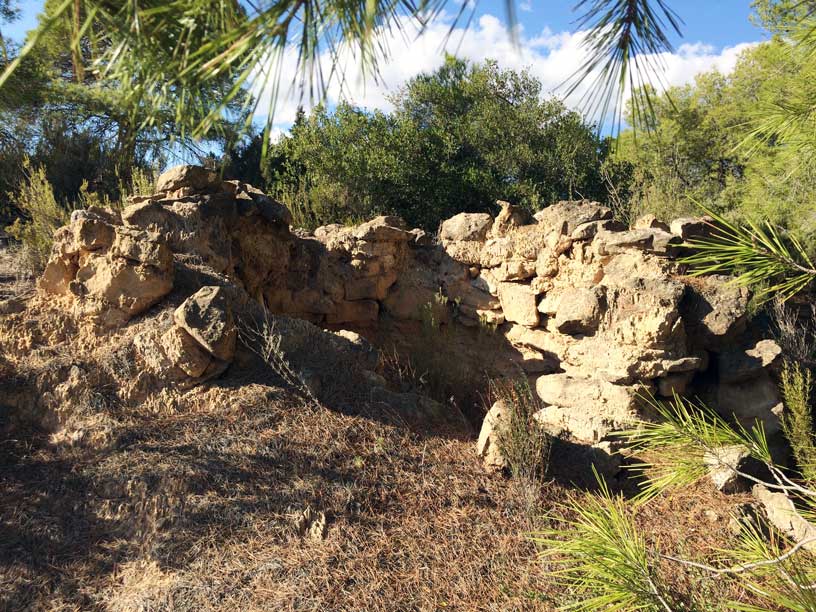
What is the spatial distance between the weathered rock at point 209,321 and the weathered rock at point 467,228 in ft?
14.6

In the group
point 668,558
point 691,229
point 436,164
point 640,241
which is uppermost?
point 436,164

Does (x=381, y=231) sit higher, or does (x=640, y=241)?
(x=381, y=231)

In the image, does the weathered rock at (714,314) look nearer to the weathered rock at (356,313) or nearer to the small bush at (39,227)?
the weathered rock at (356,313)

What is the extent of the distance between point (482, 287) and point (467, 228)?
2.80 ft

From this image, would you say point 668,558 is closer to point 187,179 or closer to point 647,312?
point 647,312

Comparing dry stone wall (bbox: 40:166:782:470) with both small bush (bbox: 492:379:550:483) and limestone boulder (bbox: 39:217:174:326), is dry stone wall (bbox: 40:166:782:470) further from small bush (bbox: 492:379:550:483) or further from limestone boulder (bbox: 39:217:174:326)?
small bush (bbox: 492:379:550:483)

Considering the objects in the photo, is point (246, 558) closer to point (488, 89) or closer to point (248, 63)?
point (248, 63)

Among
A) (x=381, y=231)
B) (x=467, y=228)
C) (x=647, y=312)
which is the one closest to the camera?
(x=647, y=312)

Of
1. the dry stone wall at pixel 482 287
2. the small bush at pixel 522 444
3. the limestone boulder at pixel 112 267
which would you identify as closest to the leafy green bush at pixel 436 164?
the dry stone wall at pixel 482 287

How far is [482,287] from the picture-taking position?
27.6 ft

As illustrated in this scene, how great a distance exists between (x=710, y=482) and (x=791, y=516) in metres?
0.72

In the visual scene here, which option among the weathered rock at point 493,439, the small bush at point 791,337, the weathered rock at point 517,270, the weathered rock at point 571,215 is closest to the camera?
the weathered rock at point 493,439

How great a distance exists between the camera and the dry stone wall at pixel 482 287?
16.4ft

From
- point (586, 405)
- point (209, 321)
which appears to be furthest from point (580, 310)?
point (209, 321)
